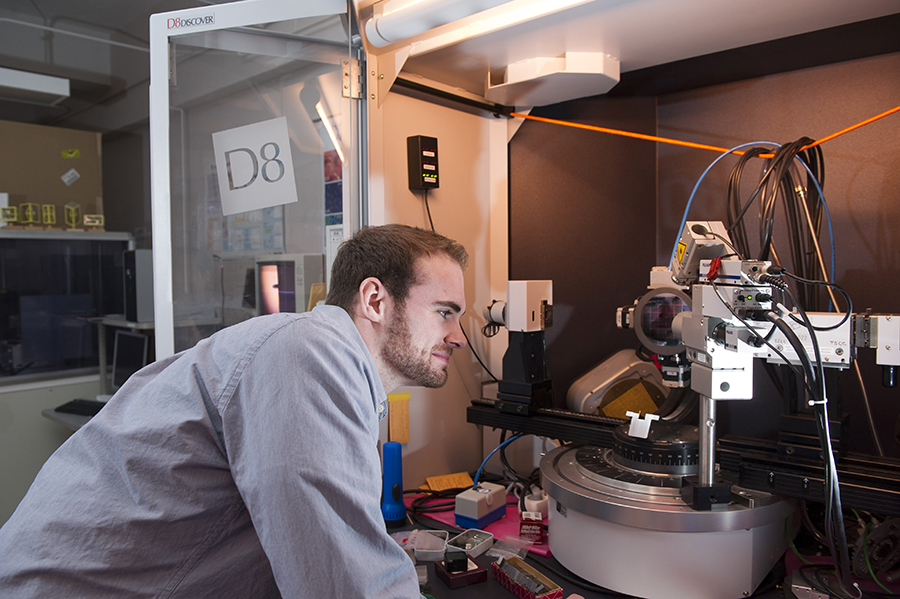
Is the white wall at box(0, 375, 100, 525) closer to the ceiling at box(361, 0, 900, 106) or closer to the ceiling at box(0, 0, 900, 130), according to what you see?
the ceiling at box(0, 0, 900, 130)

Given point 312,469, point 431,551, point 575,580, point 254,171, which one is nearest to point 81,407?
point 254,171

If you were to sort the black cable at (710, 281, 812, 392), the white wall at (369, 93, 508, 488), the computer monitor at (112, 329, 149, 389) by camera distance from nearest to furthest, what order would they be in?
1. the black cable at (710, 281, 812, 392)
2. the white wall at (369, 93, 508, 488)
3. the computer monitor at (112, 329, 149, 389)

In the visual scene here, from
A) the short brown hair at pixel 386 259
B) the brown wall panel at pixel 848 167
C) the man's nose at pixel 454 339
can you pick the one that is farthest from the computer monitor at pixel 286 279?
the brown wall panel at pixel 848 167

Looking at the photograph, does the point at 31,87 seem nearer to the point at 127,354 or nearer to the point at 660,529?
the point at 127,354

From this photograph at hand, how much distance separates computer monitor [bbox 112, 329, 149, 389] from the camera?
9.27 feet

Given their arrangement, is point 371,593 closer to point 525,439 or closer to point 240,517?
point 240,517

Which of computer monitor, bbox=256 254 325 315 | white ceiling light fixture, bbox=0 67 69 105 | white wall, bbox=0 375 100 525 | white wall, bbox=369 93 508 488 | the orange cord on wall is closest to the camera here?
the orange cord on wall

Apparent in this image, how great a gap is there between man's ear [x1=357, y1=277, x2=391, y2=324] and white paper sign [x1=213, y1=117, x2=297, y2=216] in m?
0.74

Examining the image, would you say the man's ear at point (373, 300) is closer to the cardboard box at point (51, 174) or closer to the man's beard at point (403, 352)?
the man's beard at point (403, 352)

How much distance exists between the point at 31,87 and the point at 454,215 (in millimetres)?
2525

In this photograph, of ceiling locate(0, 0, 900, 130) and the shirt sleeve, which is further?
ceiling locate(0, 0, 900, 130)

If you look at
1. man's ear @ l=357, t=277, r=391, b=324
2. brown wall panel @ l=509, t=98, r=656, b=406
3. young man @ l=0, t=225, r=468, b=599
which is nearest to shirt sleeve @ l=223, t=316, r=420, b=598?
young man @ l=0, t=225, r=468, b=599

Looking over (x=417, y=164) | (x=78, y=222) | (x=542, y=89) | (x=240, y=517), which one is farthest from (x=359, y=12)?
(x=78, y=222)

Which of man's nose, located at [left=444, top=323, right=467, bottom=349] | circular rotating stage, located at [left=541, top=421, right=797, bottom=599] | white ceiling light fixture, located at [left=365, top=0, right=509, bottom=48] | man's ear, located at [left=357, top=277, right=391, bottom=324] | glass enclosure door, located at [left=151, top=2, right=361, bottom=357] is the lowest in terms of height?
circular rotating stage, located at [left=541, top=421, right=797, bottom=599]
